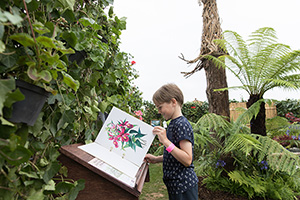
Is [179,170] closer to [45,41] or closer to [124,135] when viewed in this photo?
[124,135]

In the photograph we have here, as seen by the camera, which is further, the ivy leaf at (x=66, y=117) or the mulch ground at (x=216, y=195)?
the mulch ground at (x=216, y=195)

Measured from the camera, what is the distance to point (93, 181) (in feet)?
3.15

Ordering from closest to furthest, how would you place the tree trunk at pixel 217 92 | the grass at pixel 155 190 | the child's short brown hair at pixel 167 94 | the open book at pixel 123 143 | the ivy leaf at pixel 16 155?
1. the ivy leaf at pixel 16 155
2. the open book at pixel 123 143
3. the child's short brown hair at pixel 167 94
4. the grass at pixel 155 190
5. the tree trunk at pixel 217 92

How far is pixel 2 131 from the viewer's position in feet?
2.01

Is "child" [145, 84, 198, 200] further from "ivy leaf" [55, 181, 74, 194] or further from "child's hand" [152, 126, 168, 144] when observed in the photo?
"ivy leaf" [55, 181, 74, 194]

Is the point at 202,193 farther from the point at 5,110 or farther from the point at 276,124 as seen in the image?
the point at 5,110

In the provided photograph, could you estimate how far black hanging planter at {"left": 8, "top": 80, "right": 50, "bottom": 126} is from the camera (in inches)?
26.2

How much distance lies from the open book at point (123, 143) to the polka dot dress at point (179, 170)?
1.07 ft

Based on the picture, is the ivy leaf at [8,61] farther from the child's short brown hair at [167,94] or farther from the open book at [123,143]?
the child's short brown hair at [167,94]

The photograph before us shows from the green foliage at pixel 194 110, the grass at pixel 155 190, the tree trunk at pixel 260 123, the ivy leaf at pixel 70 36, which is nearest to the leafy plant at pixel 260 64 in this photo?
the tree trunk at pixel 260 123

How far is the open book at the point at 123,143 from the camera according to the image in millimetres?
1182

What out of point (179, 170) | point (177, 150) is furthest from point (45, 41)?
point (179, 170)

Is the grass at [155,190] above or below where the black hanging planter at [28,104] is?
below

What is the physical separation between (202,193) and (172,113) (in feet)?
7.42
